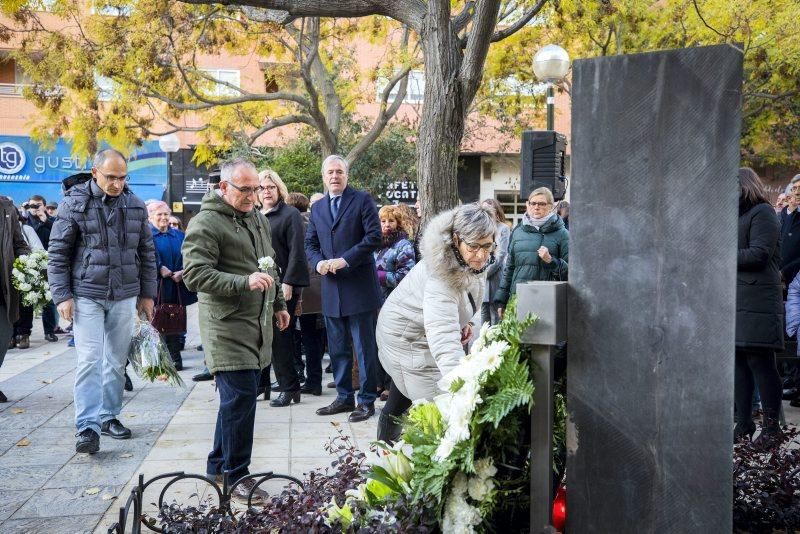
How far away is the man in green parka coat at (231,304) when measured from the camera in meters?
4.69

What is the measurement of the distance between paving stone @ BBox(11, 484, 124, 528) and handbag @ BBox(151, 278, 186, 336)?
4466 millimetres

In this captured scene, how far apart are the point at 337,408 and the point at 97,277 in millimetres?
2430

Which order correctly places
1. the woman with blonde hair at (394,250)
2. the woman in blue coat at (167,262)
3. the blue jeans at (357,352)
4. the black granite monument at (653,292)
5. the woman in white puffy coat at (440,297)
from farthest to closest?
1. the woman in blue coat at (167,262)
2. the woman with blonde hair at (394,250)
3. the blue jeans at (357,352)
4. the woman in white puffy coat at (440,297)
5. the black granite monument at (653,292)

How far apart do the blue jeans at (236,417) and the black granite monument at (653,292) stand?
252 centimetres

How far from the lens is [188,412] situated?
294 inches

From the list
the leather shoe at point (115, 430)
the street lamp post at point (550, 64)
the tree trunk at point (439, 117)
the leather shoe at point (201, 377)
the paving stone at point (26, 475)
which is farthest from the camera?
the street lamp post at point (550, 64)

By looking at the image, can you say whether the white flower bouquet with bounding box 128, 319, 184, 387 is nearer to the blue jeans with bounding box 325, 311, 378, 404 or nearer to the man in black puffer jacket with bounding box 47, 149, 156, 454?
the man in black puffer jacket with bounding box 47, 149, 156, 454

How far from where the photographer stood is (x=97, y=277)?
6090mm

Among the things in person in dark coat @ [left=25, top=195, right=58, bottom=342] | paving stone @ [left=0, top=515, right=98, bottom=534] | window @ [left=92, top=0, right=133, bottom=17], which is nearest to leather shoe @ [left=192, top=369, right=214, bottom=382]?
paving stone @ [left=0, top=515, right=98, bottom=534]

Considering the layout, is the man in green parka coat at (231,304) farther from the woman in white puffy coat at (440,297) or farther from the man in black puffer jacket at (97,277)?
the man in black puffer jacket at (97,277)

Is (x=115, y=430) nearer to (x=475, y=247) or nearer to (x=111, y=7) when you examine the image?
(x=475, y=247)

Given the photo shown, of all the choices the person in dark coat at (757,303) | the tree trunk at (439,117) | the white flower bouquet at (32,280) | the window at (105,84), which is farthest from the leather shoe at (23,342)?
the person in dark coat at (757,303)

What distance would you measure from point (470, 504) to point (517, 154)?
2857cm

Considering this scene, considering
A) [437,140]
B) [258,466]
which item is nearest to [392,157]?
[437,140]
